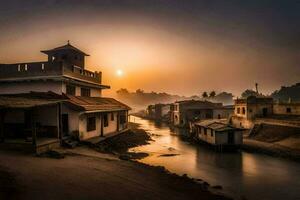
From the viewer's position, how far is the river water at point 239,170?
1738cm

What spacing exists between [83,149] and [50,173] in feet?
30.5

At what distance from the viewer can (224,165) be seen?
25.2 metres

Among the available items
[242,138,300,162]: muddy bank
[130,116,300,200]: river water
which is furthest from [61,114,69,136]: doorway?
[242,138,300,162]: muddy bank

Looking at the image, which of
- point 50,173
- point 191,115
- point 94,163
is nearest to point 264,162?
point 94,163

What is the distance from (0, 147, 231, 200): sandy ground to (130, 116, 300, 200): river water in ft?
14.2

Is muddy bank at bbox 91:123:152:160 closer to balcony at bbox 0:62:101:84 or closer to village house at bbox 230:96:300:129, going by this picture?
balcony at bbox 0:62:101:84

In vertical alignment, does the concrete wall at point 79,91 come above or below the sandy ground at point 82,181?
above

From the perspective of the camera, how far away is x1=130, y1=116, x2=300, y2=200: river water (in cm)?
1738

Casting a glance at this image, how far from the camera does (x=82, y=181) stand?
1253cm

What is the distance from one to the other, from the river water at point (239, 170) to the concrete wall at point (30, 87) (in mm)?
12831

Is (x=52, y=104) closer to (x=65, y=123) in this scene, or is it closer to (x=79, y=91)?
(x=65, y=123)

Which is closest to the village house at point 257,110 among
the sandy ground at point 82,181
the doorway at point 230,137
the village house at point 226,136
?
the village house at point 226,136

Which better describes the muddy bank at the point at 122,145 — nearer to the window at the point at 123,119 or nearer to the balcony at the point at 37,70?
the window at the point at 123,119

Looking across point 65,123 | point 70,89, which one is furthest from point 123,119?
point 65,123
